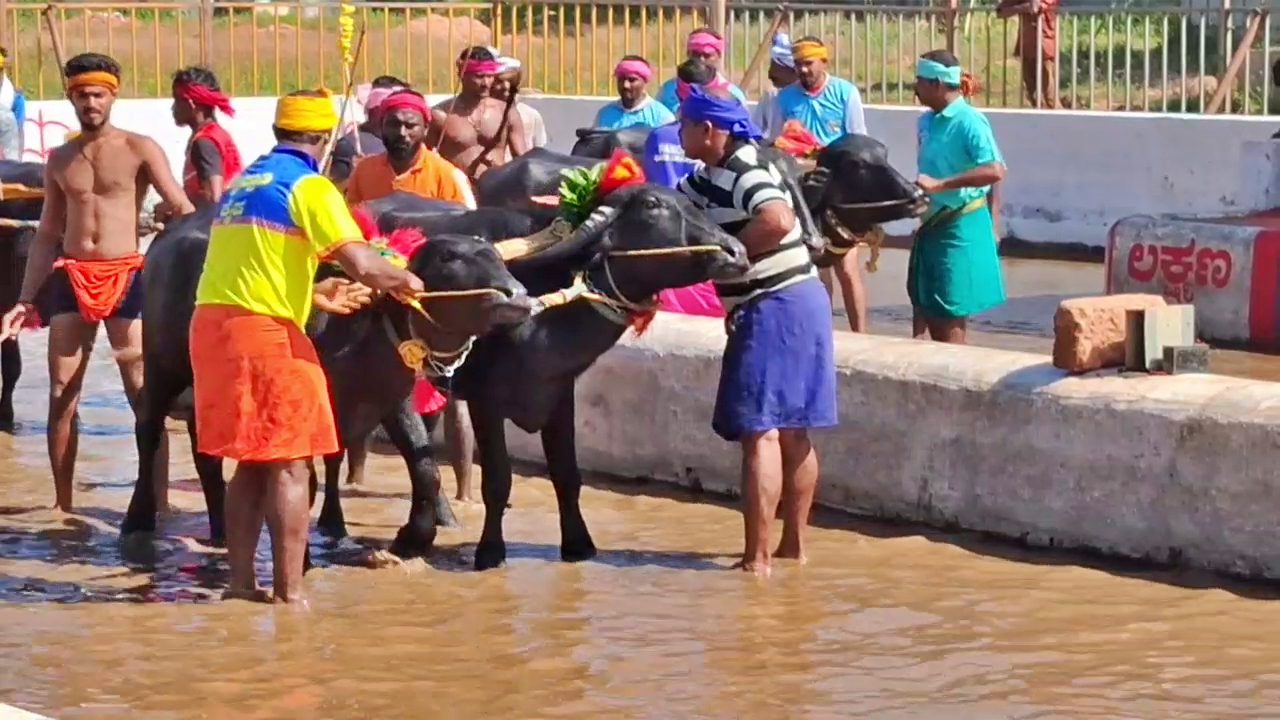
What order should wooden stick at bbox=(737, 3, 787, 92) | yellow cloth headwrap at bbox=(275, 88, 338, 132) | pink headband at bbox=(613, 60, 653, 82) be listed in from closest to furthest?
yellow cloth headwrap at bbox=(275, 88, 338, 132) → pink headband at bbox=(613, 60, 653, 82) → wooden stick at bbox=(737, 3, 787, 92)

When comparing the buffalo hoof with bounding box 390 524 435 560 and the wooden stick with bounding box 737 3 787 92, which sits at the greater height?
the wooden stick with bounding box 737 3 787 92

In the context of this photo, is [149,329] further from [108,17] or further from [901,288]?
[108,17]

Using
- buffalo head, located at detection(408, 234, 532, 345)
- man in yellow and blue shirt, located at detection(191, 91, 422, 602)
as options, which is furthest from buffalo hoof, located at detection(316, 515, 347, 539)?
man in yellow and blue shirt, located at detection(191, 91, 422, 602)

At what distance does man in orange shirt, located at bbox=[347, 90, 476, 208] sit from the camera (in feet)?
34.3

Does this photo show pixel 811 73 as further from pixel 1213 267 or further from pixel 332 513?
pixel 332 513

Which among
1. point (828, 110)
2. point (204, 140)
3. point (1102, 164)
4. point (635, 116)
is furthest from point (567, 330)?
point (1102, 164)

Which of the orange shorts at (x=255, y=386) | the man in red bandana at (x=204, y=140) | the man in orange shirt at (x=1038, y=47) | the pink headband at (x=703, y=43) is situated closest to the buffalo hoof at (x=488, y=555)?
the orange shorts at (x=255, y=386)

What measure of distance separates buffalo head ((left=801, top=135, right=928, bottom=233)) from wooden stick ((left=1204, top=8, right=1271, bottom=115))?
28.9ft

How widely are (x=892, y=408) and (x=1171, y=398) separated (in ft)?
4.43

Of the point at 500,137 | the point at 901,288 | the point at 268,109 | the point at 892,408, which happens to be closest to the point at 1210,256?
the point at 901,288

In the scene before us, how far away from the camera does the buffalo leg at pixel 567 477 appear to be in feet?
30.4

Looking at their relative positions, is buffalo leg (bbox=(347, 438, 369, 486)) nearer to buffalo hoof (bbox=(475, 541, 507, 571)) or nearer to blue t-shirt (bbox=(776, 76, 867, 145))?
buffalo hoof (bbox=(475, 541, 507, 571))

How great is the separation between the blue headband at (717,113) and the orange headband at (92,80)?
7.98 feet

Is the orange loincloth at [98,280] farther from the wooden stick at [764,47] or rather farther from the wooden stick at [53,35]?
the wooden stick at [764,47]
